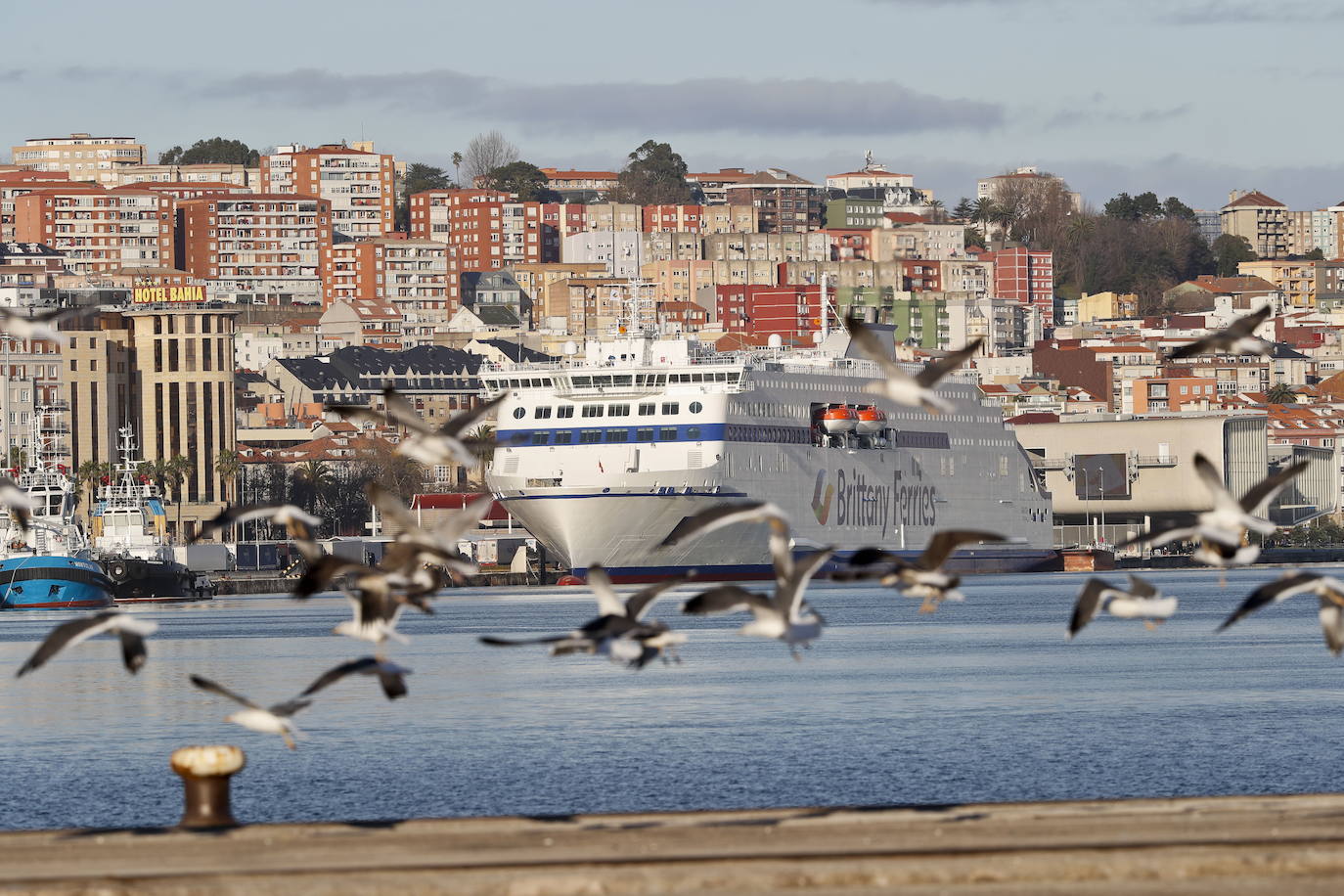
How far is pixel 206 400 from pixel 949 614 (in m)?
78.8

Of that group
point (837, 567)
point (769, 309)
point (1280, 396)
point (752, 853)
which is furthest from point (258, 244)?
point (752, 853)

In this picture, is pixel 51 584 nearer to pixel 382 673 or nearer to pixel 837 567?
pixel 837 567

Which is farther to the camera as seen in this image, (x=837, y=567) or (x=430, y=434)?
(x=837, y=567)

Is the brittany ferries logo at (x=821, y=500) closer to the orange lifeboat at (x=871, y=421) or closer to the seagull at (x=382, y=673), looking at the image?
the orange lifeboat at (x=871, y=421)

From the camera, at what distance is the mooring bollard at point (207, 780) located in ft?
40.5

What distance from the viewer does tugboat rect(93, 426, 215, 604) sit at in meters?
81.1

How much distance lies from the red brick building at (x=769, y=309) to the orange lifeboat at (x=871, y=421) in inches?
3175

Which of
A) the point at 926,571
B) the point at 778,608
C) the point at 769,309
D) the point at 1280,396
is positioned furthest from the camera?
the point at 769,309

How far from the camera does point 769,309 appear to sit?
582 feet

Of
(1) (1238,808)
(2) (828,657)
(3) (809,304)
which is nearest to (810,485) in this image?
(2) (828,657)

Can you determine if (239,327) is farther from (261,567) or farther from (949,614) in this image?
(949,614)

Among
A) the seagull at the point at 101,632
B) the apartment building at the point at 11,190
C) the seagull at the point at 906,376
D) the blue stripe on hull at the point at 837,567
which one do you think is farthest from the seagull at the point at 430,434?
the apartment building at the point at 11,190

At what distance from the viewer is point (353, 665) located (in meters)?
12.2

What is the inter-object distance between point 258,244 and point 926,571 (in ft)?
596
